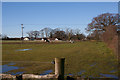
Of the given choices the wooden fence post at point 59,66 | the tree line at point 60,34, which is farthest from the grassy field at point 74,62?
the tree line at point 60,34

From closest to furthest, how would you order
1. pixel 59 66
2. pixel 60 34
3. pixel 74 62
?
pixel 59 66, pixel 74 62, pixel 60 34

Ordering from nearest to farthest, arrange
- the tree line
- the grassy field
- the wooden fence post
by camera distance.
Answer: the wooden fence post, the grassy field, the tree line

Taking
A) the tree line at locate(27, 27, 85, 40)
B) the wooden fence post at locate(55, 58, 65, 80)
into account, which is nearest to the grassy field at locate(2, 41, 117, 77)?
the wooden fence post at locate(55, 58, 65, 80)

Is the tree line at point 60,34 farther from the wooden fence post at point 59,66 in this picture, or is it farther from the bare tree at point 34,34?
the wooden fence post at point 59,66

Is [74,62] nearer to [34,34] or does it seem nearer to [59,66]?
[59,66]

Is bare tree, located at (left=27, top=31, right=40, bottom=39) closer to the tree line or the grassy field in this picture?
the tree line

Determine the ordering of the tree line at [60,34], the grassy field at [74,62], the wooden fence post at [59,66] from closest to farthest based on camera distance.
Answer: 1. the wooden fence post at [59,66]
2. the grassy field at [74,62]
3. the tree line at [60,34]

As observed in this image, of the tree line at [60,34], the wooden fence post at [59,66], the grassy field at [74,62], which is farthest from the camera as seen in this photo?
the tree line at [60,34]

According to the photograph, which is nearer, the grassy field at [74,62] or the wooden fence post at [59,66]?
the wooden fence post at [59,66]

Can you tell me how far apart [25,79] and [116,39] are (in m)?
2.63

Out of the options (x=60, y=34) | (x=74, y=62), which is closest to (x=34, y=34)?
(x=60, y=34)

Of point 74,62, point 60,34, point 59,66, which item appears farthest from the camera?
point 60,34

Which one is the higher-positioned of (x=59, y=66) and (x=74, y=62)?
(x=59, y=66)

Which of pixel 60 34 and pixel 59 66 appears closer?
pixel 59 66
